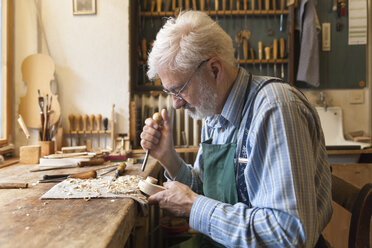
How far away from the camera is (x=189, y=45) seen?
1.30 metres

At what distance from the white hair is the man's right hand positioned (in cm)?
39

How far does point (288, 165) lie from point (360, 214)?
Result: 0.45 metres

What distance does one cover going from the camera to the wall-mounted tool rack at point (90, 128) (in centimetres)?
313

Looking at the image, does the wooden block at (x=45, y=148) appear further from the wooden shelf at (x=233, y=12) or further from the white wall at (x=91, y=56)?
the wooden shelf at (x=233, y=12)

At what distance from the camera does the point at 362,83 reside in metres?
4.00

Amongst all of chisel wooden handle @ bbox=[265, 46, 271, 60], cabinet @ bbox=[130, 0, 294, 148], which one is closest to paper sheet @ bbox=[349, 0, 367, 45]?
cabinet @ bbox=[130, 0, 294, 148]

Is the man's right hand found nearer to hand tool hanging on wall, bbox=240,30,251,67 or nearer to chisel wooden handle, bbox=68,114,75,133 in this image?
chisel wooden handle, bbox=68,114,75,133

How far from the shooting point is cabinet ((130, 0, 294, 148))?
12.4ft

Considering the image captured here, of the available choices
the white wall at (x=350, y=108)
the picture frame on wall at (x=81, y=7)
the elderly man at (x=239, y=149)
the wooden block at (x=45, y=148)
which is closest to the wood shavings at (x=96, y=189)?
the elderly man at (x=239, y=149)

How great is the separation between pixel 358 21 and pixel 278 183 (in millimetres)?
3799

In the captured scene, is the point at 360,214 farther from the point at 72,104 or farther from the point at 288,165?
the point at 72,104

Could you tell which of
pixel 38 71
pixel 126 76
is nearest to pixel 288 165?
pixel 126 76

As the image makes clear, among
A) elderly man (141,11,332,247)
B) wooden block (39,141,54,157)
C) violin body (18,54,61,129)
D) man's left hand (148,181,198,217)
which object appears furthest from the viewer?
violin body (18,54,61,129)

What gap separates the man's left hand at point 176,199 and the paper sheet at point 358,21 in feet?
12.0
